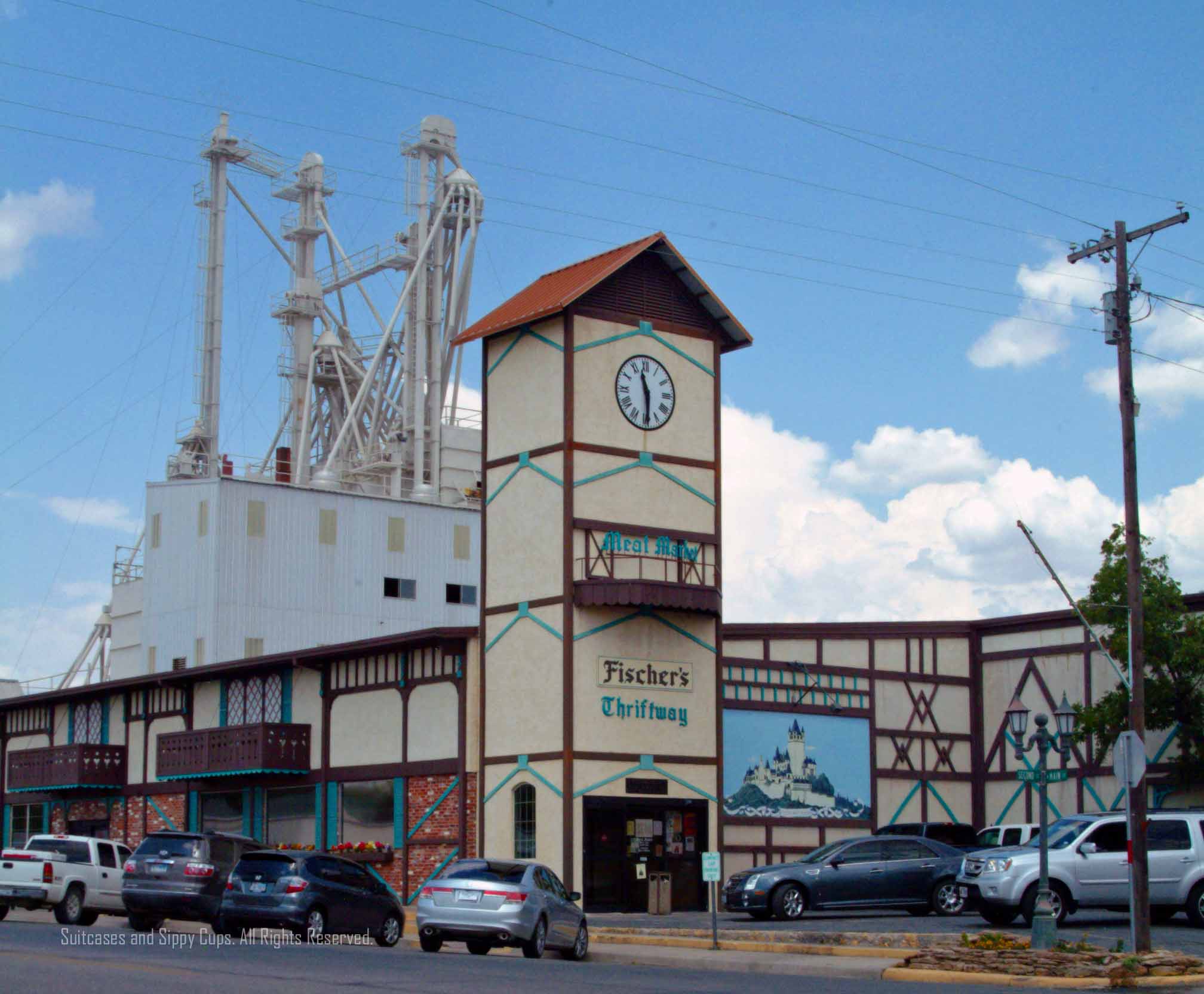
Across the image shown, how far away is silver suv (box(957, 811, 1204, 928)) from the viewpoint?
87.4 feet

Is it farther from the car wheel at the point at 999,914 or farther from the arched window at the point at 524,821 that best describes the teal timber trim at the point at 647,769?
the car wheel at the point at 999,914

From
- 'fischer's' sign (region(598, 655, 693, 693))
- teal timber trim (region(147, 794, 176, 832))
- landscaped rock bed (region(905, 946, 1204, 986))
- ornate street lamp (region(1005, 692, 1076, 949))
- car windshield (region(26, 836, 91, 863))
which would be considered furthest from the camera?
teal timber trim (region(147, 794, 176, 832))

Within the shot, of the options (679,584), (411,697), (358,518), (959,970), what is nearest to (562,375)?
(679,584)

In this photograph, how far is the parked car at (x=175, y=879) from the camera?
26.2 metres

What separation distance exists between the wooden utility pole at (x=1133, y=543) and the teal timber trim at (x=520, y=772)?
40.3 ft

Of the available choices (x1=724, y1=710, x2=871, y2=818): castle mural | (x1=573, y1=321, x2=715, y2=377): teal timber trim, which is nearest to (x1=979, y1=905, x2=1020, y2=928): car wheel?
(x1=724, y1=710, x2=871, y2=818): castle mural

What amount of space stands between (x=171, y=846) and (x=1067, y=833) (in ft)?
49.0

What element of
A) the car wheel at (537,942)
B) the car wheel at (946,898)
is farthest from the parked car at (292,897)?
the car wheel at (946,898)

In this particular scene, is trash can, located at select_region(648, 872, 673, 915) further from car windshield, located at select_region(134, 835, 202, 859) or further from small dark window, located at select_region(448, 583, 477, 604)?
small dark window, located at select_region(448, 583, 477, 604)

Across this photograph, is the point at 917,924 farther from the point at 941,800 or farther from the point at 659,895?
the point at 941,800

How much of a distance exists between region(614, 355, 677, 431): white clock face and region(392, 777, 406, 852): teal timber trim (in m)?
9.77

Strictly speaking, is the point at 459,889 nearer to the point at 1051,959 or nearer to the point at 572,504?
the point at 1051,959

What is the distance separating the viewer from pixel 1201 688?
120ft

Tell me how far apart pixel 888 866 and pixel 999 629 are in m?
12.8
